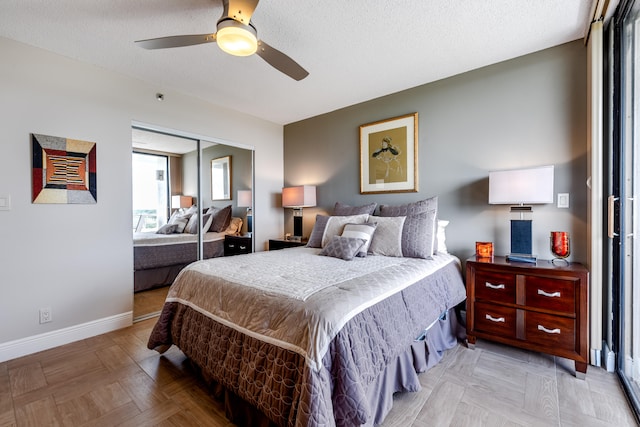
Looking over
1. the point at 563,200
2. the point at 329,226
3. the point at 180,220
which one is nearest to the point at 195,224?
the point at 180,220

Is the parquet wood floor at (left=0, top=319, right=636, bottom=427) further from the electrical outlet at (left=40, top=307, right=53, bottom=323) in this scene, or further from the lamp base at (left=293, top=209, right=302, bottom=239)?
the lamp base at (left=293, top=209, right=302, bottom=239)

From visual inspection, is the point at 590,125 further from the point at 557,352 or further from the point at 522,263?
the point at 557,352

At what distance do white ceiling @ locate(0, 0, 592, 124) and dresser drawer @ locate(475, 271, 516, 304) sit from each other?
188cm

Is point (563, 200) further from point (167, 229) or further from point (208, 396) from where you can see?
point (167, 229)

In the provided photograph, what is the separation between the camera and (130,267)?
2.92 m

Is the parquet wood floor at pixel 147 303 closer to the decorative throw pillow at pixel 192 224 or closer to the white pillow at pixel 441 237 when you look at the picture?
the decorative throw pillow at pixel 192 224

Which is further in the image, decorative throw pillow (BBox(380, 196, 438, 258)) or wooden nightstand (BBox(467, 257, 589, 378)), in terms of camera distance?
decorative throw pillow (BBox(380, 196, 438, 258))

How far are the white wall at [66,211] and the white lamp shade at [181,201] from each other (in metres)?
0.52

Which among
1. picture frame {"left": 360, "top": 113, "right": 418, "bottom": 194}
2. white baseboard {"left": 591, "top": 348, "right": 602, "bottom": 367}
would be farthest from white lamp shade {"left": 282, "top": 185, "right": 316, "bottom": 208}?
white baseboard {"left": 591, "top": 348, "right": 602, "bottom": 367}

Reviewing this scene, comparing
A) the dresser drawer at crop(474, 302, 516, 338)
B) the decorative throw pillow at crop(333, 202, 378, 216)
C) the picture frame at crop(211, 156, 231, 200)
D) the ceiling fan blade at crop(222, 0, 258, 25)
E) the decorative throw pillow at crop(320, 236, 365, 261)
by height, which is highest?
the ceiling fan blade at crop(222, 0, 258, 25)

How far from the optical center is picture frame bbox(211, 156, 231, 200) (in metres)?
3.63

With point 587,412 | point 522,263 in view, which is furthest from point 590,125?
point 587,412

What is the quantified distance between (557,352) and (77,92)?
4419 millimetres

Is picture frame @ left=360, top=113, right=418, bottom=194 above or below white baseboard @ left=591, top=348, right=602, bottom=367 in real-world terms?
above
